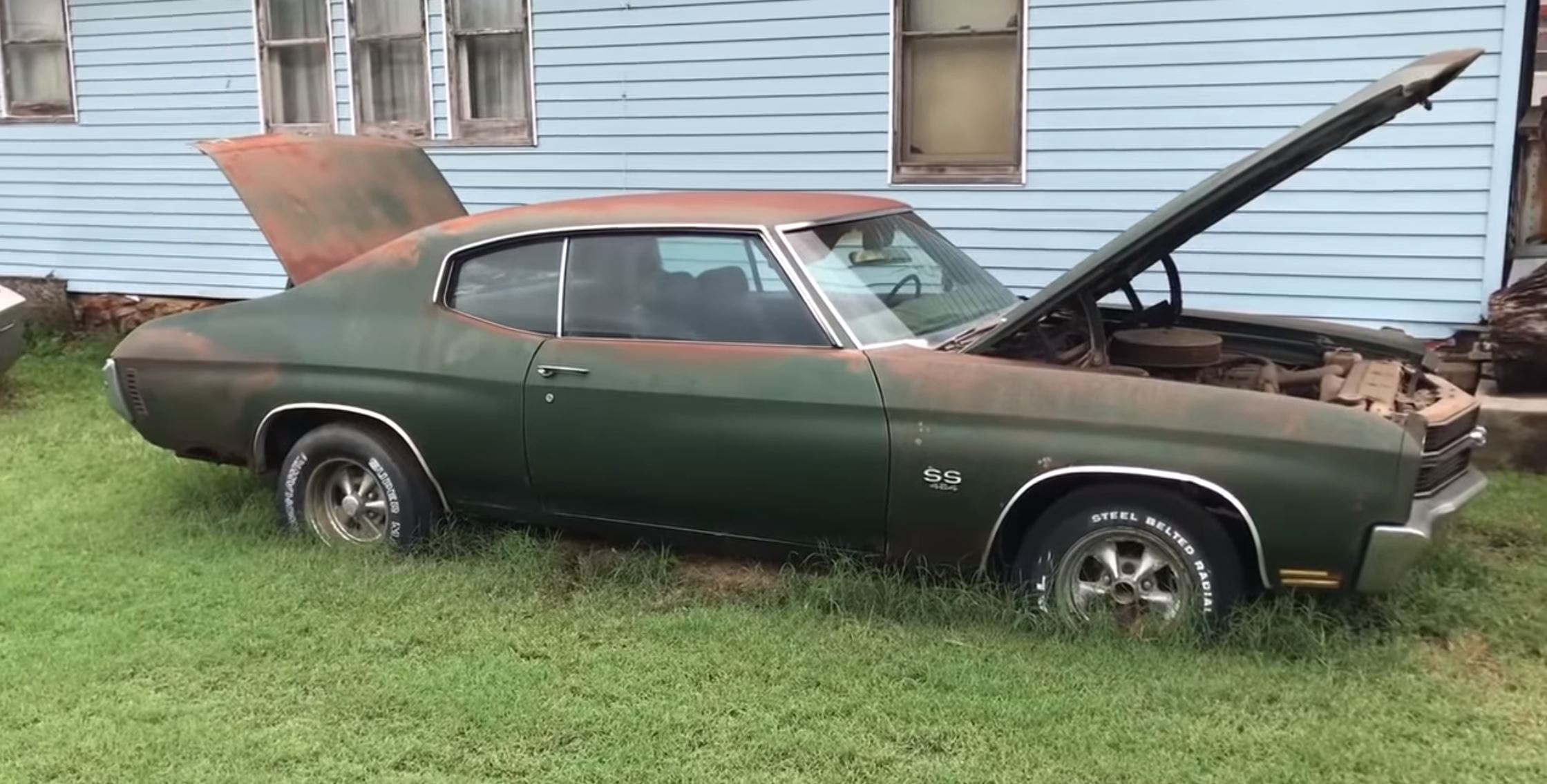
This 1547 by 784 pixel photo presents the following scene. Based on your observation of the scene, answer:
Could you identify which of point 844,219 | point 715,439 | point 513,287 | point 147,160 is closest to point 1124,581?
point 715,439

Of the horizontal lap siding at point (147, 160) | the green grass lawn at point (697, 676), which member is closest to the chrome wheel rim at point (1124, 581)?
the green grass lawn at point (697, 676)

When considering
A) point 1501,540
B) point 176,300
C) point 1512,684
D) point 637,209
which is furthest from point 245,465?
point 176,300

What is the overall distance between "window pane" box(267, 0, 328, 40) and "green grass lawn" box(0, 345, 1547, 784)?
6083 mm

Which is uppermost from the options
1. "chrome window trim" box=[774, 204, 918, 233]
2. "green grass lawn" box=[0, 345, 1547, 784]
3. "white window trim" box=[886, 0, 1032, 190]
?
"white window trim" box=[886, 0, 1032, 190]

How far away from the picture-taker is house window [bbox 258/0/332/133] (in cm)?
1009

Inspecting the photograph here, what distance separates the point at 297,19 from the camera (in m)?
10.2

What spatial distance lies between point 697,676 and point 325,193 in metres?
2.93

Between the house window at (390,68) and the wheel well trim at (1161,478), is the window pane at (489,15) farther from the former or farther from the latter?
the wheel well trim at (1161,478)

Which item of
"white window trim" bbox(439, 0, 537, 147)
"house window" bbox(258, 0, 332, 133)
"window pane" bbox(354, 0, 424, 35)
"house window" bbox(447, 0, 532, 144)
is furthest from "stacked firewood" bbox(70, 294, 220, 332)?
"house window" bbox(447, 0, 532, 144)

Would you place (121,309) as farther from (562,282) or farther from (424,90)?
(562,282)

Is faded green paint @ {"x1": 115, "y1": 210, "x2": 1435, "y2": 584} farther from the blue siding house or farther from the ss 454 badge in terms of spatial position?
the blue siding house

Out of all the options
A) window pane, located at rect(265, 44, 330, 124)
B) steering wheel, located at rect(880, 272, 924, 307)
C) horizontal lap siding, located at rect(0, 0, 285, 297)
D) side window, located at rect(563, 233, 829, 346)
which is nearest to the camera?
side window, located at rect(563, 233, 829, 346)

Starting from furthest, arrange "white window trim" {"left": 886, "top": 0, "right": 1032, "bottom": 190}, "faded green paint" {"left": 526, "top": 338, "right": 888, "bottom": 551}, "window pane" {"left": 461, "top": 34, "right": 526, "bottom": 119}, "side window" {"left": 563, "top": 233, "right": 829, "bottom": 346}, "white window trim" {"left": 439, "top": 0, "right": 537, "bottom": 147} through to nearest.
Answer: "window pane" {"left": 461, "top": 34, "right": 526, "bottom": 119} → "white window trim" {"left": 439, "top": 0, "right": 537, "bottom": 147} → "white window trim" {"left": 886, "top": 0, "right": 1032, "bottom": 190} → "side window" {"left": 563, "top": 233, "right": 829, "bottom": 346} → "faded green paint" {"left": 526, "top": 338, "right": 888, "bottom": 551}

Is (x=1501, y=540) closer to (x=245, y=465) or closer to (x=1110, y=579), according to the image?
(x=1110, y=579)
